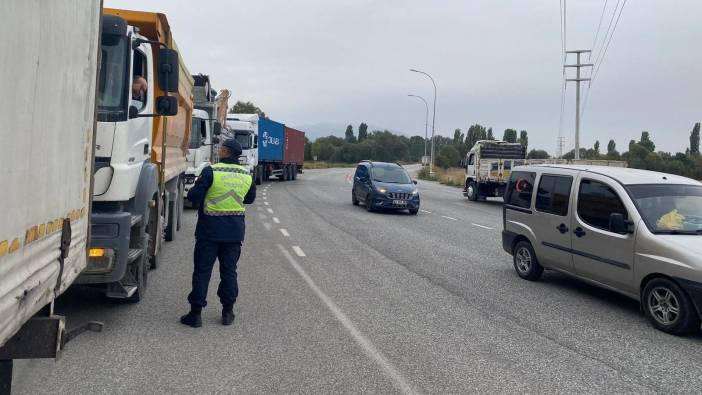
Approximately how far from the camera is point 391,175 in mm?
21500

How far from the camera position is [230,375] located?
4.84m

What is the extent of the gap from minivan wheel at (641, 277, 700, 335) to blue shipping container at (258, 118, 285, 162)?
2840cm

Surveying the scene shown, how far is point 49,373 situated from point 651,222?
5.94 meters

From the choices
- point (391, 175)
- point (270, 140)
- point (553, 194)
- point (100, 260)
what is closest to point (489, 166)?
point (391, 175)

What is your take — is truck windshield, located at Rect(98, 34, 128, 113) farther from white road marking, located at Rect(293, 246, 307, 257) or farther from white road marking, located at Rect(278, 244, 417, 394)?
white road marking, located at Rect(293, 246, 307, 257)

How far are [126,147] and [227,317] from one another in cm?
185

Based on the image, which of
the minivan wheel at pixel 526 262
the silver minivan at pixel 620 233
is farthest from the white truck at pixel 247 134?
the silver minivan at pixel 620 233

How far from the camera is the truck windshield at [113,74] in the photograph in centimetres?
612

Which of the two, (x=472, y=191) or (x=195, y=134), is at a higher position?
(x=195, y=134)

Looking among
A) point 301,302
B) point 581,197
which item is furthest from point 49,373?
point 581,197

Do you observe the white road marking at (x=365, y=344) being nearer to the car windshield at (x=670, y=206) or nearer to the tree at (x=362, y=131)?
the car windshield at (x=670, y=206)

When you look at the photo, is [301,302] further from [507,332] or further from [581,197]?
[581,197]

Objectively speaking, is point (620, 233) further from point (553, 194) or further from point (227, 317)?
point (227, 317)

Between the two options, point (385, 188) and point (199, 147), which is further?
point (385, 188)
